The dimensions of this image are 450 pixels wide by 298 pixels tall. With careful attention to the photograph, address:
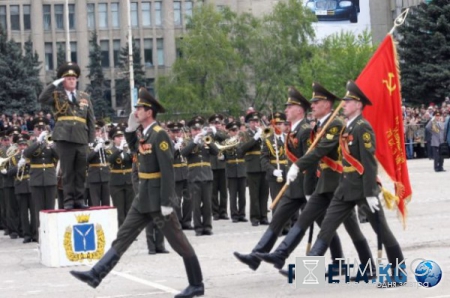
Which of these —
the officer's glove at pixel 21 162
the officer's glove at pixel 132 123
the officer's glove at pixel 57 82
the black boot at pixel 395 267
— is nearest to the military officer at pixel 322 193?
the black boot at pixel 395 267

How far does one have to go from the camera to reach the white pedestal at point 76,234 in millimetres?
16922

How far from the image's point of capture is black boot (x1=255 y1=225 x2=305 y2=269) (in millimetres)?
13852

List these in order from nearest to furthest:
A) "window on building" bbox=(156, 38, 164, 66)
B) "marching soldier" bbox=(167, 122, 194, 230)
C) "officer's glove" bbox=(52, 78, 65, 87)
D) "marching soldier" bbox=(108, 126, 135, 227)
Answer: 1. "officer's glove" bbox=(52, 78, 65, 87)
2. "marching soldier" bbox=(108, 126, 135, 227)
3. "marching soldier" bbox=(167, 122, 194, 230)
4. "window on building" bbox=(156, 38, 164, 66)

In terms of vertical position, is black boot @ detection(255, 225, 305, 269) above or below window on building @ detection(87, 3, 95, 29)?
below

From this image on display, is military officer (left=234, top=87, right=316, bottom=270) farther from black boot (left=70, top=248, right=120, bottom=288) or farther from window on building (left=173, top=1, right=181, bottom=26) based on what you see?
window on building (left=173, top=1, right=181, bottom=26)

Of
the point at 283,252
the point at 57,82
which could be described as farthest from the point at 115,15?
the point at 283,252

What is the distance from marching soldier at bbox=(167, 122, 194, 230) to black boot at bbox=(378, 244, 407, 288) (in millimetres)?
8586

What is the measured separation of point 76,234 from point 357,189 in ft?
16.7

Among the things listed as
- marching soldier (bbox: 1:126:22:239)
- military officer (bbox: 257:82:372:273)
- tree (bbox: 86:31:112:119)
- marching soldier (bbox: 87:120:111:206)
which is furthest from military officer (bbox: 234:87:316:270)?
tree (bbox: 86:31:112:119)

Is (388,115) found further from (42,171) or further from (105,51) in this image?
(105,51)

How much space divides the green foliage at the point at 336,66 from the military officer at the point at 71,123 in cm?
4995

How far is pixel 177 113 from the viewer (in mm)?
67812

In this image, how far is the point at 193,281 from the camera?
1323 cm

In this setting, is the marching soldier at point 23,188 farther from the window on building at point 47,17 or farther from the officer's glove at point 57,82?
the window on building at point 47,17
